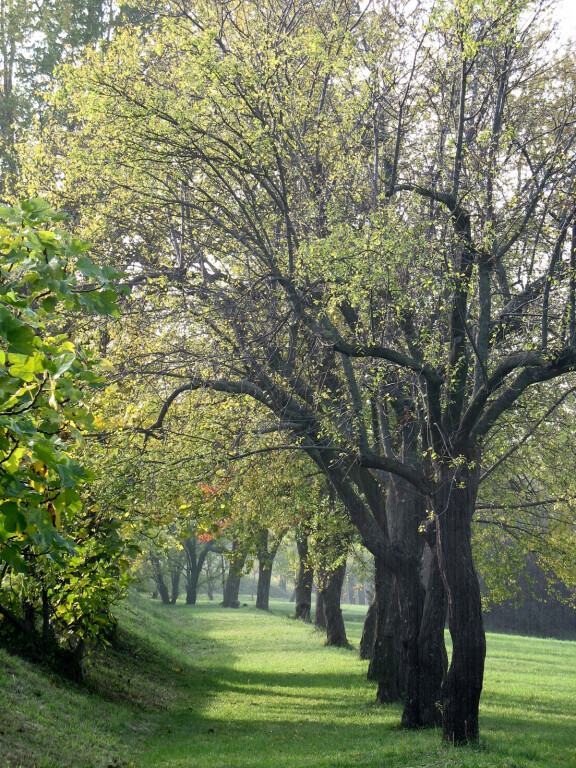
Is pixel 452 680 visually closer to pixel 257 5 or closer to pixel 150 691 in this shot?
pixel 150 691

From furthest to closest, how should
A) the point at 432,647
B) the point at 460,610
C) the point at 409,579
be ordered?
the point at 409,579 < the point at 432,647 < the point at 460,610

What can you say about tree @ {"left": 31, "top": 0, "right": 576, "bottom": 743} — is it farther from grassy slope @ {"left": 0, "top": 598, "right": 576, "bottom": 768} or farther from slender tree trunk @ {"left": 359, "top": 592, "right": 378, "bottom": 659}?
slender tree trunk @ {"left": 359, "top": 592, "right": 378, "bottom": 659}

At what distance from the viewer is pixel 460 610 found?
11641 millimetres

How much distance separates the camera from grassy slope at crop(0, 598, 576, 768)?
34.1 feet

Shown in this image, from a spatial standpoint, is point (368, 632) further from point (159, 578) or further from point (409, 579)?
point (159, 578)

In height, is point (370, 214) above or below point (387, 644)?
above

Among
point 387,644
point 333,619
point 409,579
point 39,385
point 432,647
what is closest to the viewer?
point 39,385

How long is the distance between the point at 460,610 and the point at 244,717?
6.27 metres

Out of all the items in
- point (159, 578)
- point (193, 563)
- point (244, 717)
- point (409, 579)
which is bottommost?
point (244, 717)

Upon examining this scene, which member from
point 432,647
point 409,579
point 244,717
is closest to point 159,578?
point 244,717

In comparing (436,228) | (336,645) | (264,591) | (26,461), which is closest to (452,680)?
(436,228)

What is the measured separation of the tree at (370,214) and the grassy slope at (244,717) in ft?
4.30

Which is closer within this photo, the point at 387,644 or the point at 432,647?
the point at 432,647

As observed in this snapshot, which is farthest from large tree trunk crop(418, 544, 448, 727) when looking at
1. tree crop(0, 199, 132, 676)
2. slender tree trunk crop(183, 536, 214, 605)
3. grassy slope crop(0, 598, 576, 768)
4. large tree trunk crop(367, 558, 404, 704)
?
slender tree trunk crop(183, 536, 214, 605)
